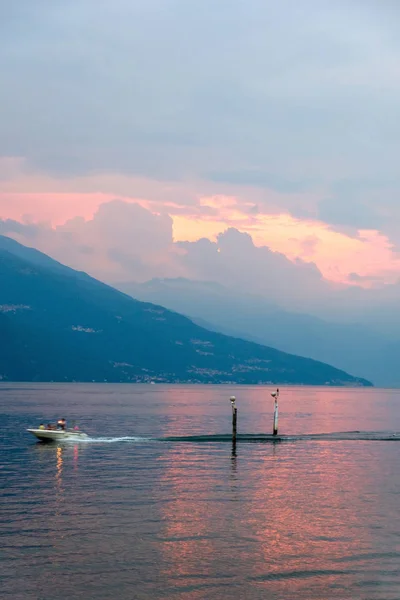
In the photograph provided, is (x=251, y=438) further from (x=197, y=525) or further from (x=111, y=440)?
(x=197, y=525)

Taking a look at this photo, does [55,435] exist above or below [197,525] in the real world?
above

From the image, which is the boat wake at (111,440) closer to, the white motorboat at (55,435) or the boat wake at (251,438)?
the boat wake at (251,438)

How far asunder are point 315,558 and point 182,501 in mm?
16834

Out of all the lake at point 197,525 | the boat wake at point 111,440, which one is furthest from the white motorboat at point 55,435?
the lake at point 197,525

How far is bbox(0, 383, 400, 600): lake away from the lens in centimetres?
3419

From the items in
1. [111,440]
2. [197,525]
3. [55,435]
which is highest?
[55,435]

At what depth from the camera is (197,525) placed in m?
46.0

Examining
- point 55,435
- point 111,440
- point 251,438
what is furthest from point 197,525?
point 251,438

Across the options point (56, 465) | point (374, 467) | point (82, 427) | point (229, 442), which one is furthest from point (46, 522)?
point (82, 427)

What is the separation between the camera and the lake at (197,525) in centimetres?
3419

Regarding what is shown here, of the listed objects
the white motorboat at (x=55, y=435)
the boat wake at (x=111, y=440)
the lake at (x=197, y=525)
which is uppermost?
the white motorboat at (x=55, y=435)

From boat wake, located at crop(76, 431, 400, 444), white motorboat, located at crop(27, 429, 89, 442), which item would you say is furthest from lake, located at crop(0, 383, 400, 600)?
boat wake, located at crop(76, 431, 400, 444)

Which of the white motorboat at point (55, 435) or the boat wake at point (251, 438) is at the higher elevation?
the white motorboat at point (55, 435)

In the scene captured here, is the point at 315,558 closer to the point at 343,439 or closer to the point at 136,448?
the point at 136,448
